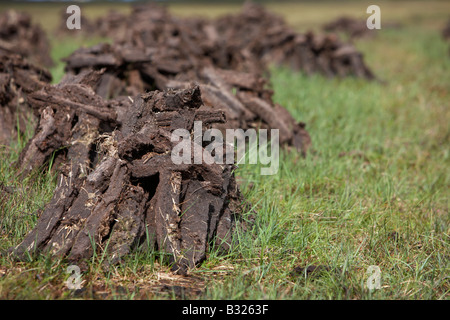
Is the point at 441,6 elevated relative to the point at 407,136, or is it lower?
elevated

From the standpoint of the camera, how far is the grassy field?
280 centimetres

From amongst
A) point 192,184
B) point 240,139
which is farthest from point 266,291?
point 240,139

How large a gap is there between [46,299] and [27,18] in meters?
10.9

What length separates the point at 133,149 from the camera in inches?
126

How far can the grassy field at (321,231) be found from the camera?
2.80 metres

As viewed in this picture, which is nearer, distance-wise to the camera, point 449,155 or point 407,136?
point 449,155

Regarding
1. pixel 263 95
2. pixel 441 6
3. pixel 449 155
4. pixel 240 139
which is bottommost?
pixel 449 155

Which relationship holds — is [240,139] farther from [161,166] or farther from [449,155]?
[449,155]

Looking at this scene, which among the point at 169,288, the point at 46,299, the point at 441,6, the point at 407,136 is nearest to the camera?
the point at 46,299

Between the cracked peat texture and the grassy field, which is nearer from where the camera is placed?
the grassy field

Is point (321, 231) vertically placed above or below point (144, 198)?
below

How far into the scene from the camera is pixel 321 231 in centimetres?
359

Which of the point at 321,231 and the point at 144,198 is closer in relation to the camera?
the point at 144,198

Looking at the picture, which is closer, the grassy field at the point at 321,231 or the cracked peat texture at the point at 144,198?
the grassy field at the point at 321,231
